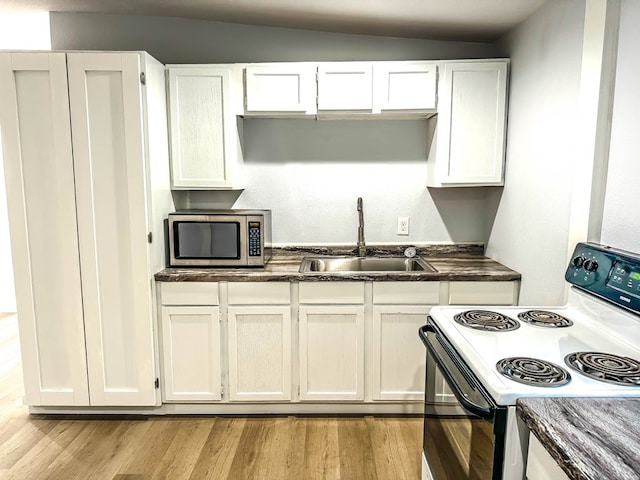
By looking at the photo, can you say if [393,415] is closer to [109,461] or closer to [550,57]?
[109,461]

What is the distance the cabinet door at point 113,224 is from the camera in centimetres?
225

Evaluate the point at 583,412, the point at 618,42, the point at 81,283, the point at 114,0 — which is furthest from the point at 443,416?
the point at 114,0

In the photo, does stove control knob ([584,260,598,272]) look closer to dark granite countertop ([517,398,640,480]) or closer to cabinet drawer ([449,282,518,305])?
dark granite countertop ([517,398,640,480])

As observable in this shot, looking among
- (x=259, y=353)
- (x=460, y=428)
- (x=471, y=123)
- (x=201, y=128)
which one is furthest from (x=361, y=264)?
(x=460, y=428)

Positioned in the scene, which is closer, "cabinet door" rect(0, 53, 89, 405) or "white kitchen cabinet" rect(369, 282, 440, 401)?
"cabinet door" rect(0, 53, 89, 405)

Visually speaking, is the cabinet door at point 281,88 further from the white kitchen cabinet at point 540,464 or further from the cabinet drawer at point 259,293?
the white kitchen cabinet at point 540,464

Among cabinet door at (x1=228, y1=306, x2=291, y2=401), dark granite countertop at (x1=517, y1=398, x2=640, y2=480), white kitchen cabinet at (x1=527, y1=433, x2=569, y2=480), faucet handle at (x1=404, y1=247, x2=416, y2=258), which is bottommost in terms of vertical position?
cabinet door at (x1=228, y1=306, x2=291, y2=401)

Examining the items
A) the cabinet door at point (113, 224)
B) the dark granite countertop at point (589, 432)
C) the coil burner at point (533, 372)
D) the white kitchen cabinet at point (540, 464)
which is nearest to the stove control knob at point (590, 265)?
the coil burner at point (533, 372)

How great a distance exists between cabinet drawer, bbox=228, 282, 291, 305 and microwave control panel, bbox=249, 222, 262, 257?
20 centimetres

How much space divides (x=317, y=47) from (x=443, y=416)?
230 centimetres

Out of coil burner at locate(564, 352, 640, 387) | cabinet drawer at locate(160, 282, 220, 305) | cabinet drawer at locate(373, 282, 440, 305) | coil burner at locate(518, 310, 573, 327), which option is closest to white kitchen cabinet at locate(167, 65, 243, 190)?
cabinet drawer at locate(160, 282, 220, 305)

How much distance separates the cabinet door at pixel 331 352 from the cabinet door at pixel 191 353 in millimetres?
496

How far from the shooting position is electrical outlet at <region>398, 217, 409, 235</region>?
296cm

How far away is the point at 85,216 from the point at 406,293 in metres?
1.78
